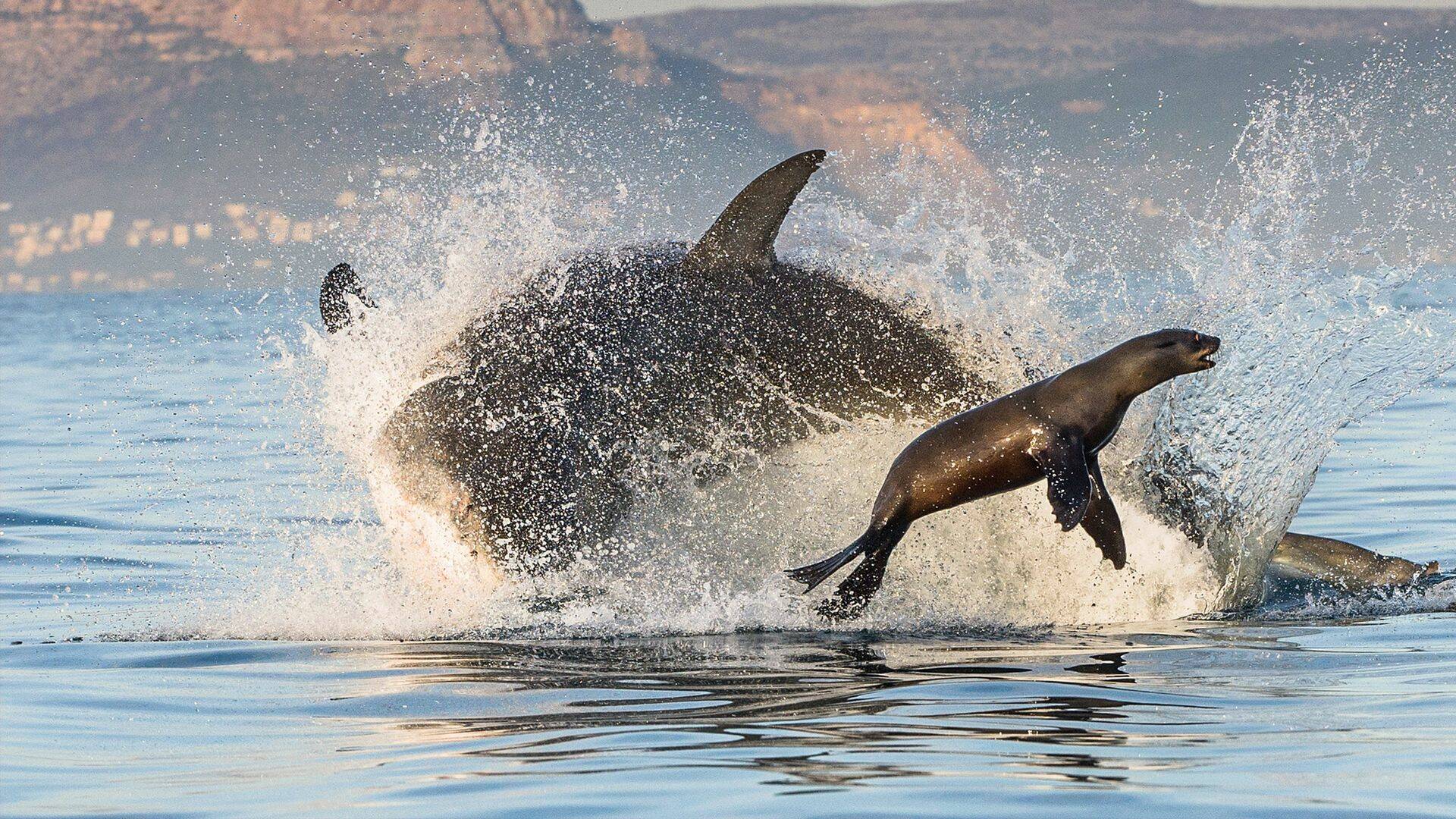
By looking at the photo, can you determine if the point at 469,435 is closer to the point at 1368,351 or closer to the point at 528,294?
the point at 528,294

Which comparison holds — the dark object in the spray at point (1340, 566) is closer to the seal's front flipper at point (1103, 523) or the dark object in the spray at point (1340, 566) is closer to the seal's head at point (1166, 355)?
the seal's front flipper at point (1103, 523)

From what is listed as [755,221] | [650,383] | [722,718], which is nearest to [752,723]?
[722,718]

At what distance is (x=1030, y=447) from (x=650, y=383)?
2.83 m

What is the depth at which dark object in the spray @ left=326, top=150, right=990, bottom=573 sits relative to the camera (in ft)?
37.2

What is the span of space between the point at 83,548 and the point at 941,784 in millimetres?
9590

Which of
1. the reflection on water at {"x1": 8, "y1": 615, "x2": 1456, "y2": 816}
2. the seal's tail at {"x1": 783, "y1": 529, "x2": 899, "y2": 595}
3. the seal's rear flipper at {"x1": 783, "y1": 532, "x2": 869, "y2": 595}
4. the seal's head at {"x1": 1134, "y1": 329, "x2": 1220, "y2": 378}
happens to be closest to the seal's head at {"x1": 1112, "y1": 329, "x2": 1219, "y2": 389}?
the seal's head at {"x1": 1134, "y1": 329, "x2": 1220, "y2": 378}

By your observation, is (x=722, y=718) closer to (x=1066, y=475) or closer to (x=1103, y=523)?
(x=1066, y=475)

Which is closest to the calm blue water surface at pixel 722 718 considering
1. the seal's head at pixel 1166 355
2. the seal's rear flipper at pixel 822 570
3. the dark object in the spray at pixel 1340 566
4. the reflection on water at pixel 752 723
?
the reflection on water at pixel 752 723

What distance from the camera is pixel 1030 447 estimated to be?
32.0ft

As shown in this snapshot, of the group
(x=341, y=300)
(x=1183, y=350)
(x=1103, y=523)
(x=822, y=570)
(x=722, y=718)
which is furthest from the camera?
(x=341, y=300)

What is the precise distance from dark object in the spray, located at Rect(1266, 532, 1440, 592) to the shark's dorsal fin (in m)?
3.89

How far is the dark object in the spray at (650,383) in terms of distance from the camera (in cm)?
1133

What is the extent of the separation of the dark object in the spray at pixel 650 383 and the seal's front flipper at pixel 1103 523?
5.59 feet

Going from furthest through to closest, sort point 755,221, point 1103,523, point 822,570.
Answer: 1. point 755,221
2. point 1103,523
3. point 822,570
